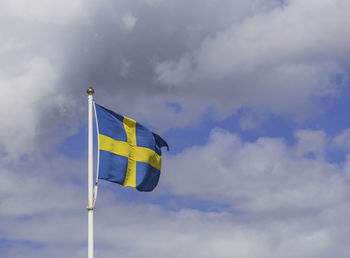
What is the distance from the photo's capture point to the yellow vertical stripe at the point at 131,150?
28513mm

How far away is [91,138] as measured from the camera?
87.1ft

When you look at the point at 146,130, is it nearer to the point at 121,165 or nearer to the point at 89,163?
the point at 121,165

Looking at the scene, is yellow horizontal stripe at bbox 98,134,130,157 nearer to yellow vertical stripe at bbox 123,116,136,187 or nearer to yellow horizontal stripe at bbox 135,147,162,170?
yellow vertical stripe at bbox 123,116,136,187

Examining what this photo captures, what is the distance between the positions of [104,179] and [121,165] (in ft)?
6.02

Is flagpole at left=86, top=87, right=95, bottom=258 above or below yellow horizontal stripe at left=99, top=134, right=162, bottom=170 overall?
below

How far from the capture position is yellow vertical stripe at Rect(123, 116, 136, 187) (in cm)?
2851

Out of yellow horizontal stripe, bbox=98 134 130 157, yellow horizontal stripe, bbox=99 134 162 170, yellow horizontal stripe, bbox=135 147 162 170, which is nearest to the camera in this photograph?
yellow horizontal stripe, bbox=98 134 130 157

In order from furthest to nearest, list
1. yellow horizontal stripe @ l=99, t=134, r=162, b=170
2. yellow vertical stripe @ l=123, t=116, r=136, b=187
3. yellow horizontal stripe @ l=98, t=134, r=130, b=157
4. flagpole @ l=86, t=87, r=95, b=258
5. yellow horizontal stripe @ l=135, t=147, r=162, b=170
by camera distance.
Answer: yellow horizontal stripe @ l=135, t=147, r=162, b=170 → yellow vertical stripe @ l=123, t=116, r=136, b=187 → yellow horizontal stripe @ l=99, t=134, r=162, b=170 → yellow horizontal stripe @ l=98, t=134, r=130, b=157 → flagpole @ l=86, t=87, r=95, b=258

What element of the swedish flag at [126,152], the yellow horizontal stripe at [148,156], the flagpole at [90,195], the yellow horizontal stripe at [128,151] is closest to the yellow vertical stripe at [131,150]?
the swedish flag at [126,152]

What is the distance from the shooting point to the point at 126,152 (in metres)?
28.9

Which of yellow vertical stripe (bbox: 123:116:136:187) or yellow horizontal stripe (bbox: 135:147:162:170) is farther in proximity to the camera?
yellow horizontal stripe (bbox: 135:147:162:170)

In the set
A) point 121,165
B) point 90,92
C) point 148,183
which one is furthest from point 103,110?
point 148,183

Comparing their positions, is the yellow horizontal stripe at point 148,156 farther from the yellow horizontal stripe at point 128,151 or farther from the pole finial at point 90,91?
the pole finial at point 90,91

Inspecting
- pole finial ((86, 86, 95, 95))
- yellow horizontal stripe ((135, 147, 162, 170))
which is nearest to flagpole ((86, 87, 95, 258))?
pole finial ((86, 86, 95, 95))
